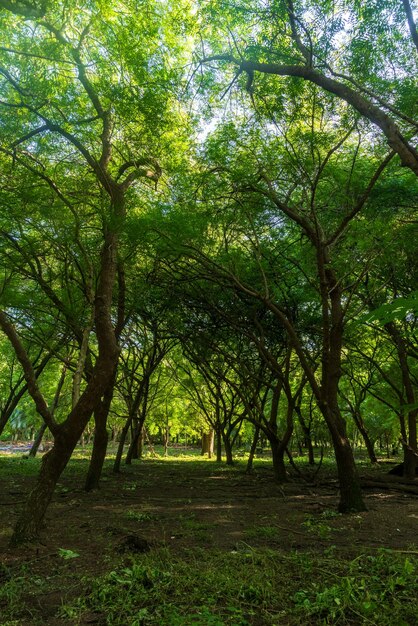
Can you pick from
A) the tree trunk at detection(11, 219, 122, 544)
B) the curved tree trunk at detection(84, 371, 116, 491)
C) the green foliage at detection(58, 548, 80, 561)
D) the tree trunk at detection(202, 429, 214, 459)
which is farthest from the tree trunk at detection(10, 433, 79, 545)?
the tree trunk at detection(202, 429, 214, 459)

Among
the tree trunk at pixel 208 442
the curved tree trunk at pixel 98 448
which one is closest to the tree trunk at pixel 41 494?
the curved tree trunk at pixel 98 448

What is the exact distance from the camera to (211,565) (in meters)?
4.67

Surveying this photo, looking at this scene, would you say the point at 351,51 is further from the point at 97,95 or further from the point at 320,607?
the point at 320,607

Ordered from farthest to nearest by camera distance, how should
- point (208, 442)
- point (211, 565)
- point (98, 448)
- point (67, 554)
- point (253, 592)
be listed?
1. point (208, 442)
2. point (98, 448)
3. point (67, 554)
4. point (211, 565)
5. point (253, 592)

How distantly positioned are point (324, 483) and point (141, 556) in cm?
797

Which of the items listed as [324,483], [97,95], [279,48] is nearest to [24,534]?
[97,95]

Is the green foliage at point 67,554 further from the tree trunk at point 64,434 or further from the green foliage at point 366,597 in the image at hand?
the green foliage at point 366,597

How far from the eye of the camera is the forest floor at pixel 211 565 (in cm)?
353

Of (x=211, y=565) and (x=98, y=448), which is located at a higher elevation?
(x=98, y=448)

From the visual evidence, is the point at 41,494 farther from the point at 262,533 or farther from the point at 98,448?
the point at 98,448

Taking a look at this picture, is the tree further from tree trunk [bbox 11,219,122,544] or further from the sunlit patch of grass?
the sunlit patch of grass

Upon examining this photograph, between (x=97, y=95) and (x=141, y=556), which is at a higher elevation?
(x=97, y=95)

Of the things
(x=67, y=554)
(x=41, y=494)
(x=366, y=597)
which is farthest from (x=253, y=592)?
(x=41, y=494)

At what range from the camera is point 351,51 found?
5.54m
